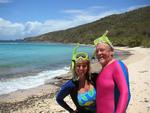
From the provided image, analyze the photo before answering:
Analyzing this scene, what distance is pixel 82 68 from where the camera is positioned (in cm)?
361

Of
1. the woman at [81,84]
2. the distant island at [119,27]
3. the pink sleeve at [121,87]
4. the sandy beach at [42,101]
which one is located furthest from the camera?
the distant island at [119,27]

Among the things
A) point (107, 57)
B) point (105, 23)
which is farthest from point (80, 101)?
point (105, 23)

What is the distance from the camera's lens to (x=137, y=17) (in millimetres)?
132375

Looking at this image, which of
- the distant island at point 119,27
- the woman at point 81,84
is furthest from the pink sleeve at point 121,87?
the distant island at point 119,27

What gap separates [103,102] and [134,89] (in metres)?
8.09

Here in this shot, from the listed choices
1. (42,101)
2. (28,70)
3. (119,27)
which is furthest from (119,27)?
(42,101)

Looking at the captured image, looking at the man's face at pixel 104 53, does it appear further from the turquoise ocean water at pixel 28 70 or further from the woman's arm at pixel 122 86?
the turquoise ocean water at pixel 28 70

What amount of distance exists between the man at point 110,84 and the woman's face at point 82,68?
338 mm

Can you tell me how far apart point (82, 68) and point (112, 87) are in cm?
60

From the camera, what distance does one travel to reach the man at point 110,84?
2.98 metres

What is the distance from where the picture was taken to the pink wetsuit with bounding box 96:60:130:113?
300cm

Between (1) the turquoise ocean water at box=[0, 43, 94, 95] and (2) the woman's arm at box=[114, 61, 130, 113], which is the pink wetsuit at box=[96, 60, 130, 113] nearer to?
(2) the woman's arm at box=[114, 61, 130, 113]

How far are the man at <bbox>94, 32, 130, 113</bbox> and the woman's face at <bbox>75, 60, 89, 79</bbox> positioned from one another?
338 millimetres

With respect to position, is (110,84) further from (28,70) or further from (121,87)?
(28,70)
